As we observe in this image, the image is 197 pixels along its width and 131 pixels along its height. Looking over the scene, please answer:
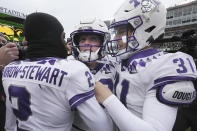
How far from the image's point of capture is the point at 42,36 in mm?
1274

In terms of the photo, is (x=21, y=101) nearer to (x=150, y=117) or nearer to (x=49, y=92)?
(x=49, y=92)

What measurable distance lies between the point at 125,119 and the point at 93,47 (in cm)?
121

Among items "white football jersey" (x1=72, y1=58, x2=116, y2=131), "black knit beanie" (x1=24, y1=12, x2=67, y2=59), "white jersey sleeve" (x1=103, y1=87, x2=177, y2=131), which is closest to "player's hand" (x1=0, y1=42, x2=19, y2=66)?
"black knit beanie" (x1=24, y1=12, x2=67, y2=59)

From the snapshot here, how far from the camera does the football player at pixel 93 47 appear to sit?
1936mm

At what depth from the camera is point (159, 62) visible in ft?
3.75

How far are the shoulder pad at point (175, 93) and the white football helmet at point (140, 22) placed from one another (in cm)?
57

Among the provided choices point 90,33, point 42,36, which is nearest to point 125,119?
point 42,36

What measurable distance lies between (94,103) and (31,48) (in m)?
0.69

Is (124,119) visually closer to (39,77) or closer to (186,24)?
(39,77)

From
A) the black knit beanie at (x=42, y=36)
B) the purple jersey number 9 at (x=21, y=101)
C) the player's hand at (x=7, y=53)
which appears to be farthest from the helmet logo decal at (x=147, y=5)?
the player's hand at (x=7, y=53)

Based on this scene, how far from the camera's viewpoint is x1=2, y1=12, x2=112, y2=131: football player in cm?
108

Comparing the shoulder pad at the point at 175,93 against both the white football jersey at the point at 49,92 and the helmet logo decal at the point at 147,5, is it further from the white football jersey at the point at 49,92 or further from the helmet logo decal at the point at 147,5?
the helmet logo decal at the point at 147,5

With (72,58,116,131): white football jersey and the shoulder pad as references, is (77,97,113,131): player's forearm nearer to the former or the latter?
the shoulder pad

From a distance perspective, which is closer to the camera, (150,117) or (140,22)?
(150,117)
